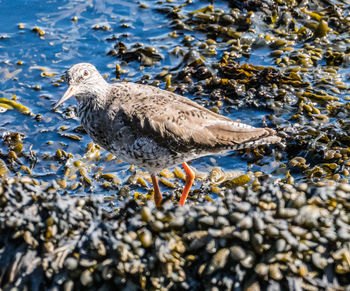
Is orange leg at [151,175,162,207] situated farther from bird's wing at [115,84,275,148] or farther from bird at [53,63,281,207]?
bird's wing at [115,84,275,148]

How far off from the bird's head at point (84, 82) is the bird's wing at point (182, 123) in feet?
1.25

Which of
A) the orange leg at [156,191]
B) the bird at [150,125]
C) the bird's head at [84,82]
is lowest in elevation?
the orange leg at [156,191]

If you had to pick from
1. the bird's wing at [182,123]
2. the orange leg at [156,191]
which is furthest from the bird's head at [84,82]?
the orange leg at [156,191]

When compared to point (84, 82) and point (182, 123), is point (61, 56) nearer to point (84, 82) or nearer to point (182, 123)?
point (84, 82)

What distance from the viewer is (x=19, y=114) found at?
570 centimetres

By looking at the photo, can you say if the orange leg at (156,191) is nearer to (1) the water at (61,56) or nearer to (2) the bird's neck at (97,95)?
(1) the water at (61,56)

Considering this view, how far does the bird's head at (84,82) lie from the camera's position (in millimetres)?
4242

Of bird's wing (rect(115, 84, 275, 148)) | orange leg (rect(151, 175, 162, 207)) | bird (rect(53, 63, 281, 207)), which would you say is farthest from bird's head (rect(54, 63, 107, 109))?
orange leg (rect(151, 175, 162, 207))

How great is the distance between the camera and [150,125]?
4.04 meters

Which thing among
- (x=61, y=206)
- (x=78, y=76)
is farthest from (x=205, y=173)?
(x=61, y=206)

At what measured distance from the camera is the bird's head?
13.9ft

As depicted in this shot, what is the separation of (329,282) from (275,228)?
396 mm

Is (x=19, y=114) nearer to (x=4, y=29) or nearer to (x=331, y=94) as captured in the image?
(x=4, y=29)

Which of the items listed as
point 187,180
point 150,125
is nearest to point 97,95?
point 150,125
